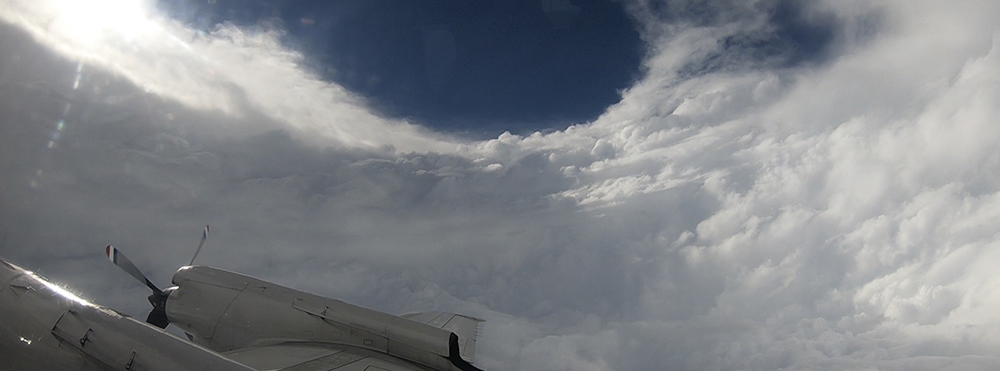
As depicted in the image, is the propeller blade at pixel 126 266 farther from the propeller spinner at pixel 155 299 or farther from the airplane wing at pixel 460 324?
the airplane wing at pixel 460 324

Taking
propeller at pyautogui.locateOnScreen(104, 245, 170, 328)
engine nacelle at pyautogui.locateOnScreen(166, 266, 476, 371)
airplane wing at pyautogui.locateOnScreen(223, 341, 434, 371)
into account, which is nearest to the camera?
airplane wing at pyautogui.locateOnScreen(223, 341, 434, 371)

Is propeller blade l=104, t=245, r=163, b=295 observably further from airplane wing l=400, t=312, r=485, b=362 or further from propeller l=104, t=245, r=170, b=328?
airplane wing l=400, t=312, r=485, b=362

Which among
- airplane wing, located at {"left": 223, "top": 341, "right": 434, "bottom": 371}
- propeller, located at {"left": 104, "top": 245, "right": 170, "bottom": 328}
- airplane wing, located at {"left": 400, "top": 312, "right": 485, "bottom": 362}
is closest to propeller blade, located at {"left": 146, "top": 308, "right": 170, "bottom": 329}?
propeller, located at {"left": 104, "top": 245, "right": 170, "bottom": 328}

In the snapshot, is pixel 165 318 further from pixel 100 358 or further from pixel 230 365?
pixel 230 365

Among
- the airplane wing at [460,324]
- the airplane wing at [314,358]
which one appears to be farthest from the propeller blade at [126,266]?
the airplane wing at [460,324]

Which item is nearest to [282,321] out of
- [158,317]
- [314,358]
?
[314,358]

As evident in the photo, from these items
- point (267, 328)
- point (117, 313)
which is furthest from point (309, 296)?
point (117, 313)
